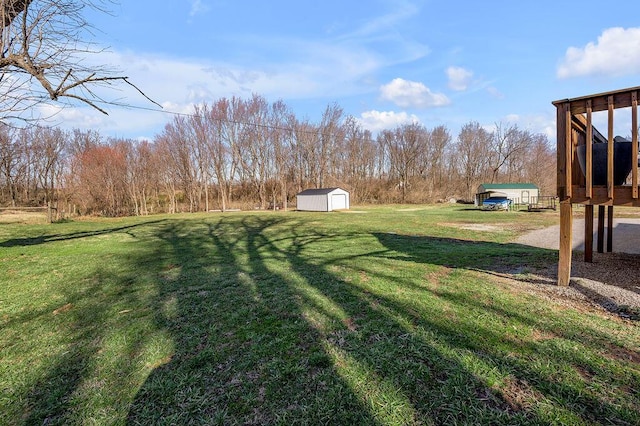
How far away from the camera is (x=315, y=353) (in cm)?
223

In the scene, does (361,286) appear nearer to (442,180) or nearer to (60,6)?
(60,6)

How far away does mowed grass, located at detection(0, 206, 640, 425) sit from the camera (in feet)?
5.47

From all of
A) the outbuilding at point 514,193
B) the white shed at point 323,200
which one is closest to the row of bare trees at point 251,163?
the white shed at point 323,200

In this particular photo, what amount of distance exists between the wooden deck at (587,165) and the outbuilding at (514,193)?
1037 inches

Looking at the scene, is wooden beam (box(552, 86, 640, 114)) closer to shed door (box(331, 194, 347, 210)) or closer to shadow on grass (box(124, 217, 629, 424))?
shadow on grass (box(124, 217, 629, 424))

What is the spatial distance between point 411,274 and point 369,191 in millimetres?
35323

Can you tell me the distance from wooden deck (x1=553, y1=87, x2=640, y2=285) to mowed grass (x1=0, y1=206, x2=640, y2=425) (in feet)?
2.87

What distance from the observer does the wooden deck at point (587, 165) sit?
10.3ft

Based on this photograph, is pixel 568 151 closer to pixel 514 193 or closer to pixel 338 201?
pixel 338 201

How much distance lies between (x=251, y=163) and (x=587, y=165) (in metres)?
32.1

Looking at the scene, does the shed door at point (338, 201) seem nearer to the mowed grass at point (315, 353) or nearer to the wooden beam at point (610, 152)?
the mowed grass at point (315, 353)

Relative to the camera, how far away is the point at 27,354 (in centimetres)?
248

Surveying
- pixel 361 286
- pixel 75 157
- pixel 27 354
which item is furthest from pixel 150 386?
pixel 75 157

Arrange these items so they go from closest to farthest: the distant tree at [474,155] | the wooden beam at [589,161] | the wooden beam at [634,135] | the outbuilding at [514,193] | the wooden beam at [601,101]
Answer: the wooden beam at [634,135], the wooden beam at [601,101], the wooden beam at [589,161], the outbuilding at [514,193], the distant tree at [474,155]
